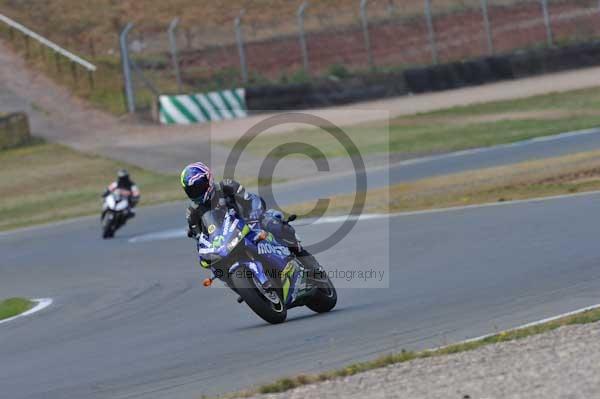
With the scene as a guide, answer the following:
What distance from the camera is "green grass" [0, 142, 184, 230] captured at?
1062 inches

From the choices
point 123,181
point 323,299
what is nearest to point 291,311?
point 323,299

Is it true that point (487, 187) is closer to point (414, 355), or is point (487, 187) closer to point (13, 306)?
point (13, 306)

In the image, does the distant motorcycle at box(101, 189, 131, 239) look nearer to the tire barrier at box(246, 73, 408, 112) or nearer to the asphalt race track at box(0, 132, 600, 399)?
the asphalt race track at box(0, 132, 600, 399)

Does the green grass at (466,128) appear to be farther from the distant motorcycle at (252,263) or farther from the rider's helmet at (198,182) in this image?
the rider's helmet at (198,182)

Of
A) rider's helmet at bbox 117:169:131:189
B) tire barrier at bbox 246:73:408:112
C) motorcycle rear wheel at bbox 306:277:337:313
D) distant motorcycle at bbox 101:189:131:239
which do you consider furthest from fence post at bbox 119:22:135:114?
motorcycle rear wheel at bbox 306:277:337:313

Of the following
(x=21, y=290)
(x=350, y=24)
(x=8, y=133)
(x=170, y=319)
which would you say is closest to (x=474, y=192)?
(x=21, y=290)

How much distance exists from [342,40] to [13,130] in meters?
13.4

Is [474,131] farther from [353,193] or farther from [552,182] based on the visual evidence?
[552,182]

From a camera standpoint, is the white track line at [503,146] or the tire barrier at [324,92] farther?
the tire barrier at [324,92]

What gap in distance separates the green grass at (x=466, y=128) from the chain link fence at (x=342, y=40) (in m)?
5.53

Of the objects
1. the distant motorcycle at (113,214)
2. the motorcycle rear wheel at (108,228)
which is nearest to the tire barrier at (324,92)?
the distant motorcycle at (113,214)

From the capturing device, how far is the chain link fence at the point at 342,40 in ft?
131

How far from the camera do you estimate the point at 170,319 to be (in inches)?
446

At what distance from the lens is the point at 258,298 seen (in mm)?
9836
